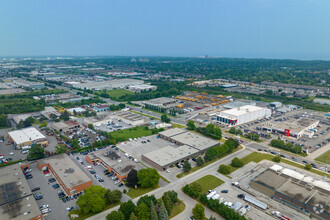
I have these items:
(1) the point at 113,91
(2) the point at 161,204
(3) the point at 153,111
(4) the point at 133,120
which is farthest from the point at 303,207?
(1) the point at 113,91

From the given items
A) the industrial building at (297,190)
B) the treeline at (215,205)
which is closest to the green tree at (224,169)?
the industrial building at (297,190)

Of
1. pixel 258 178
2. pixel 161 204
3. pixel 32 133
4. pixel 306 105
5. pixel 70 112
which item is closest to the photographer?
Result: pixel 161 204

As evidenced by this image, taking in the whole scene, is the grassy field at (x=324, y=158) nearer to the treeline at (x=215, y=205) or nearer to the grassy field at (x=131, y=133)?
the treeline at (x=215, y=205)

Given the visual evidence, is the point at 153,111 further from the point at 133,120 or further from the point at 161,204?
the point at 161,204

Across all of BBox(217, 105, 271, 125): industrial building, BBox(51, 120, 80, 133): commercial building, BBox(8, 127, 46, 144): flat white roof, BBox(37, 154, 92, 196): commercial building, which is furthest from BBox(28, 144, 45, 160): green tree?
BBox(217, 105, 271, 125): industrial building

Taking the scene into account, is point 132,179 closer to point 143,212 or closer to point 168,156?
point 143,212

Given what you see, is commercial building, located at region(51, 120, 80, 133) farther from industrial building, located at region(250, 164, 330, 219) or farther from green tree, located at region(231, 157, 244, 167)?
industrial building, located at region(250, 164, 330, 219)
